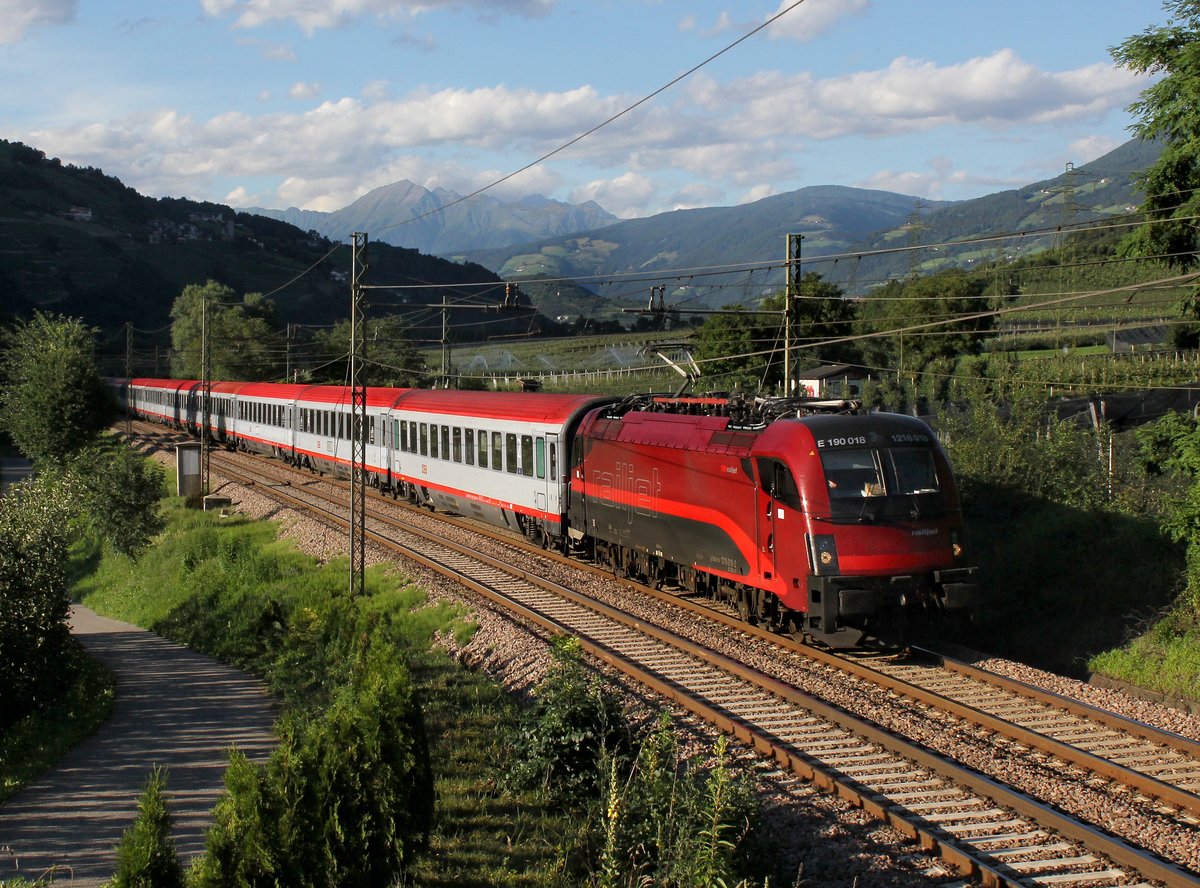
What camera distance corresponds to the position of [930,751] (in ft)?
35.6

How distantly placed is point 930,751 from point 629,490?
31.2 feet

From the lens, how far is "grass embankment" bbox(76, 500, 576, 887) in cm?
955

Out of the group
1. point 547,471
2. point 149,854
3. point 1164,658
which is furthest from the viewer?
point 547,471

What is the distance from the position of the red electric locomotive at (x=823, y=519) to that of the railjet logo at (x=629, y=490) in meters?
1.12

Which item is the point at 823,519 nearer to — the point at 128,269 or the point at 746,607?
the point at 746,607

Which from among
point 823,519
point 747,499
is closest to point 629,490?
point 747,499

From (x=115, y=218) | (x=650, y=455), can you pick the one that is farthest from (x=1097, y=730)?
(x=115, y=218)

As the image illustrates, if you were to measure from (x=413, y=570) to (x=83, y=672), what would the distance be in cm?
637

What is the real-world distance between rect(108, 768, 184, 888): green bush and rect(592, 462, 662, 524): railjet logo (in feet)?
39.5

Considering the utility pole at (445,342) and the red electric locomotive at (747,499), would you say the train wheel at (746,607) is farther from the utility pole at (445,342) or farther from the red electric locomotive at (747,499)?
the utility pole at (445,342)

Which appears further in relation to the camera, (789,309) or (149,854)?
(789,309)

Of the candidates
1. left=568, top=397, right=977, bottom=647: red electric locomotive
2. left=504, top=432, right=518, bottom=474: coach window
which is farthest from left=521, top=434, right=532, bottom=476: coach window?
left=568, top=397, right=977, bottom=647: red electric locomotive

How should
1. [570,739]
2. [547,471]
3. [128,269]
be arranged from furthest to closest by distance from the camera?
[128,269], [547,471], [570,739]

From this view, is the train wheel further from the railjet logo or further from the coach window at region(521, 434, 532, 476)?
the coach window at region(521, 434, 532, 476)
